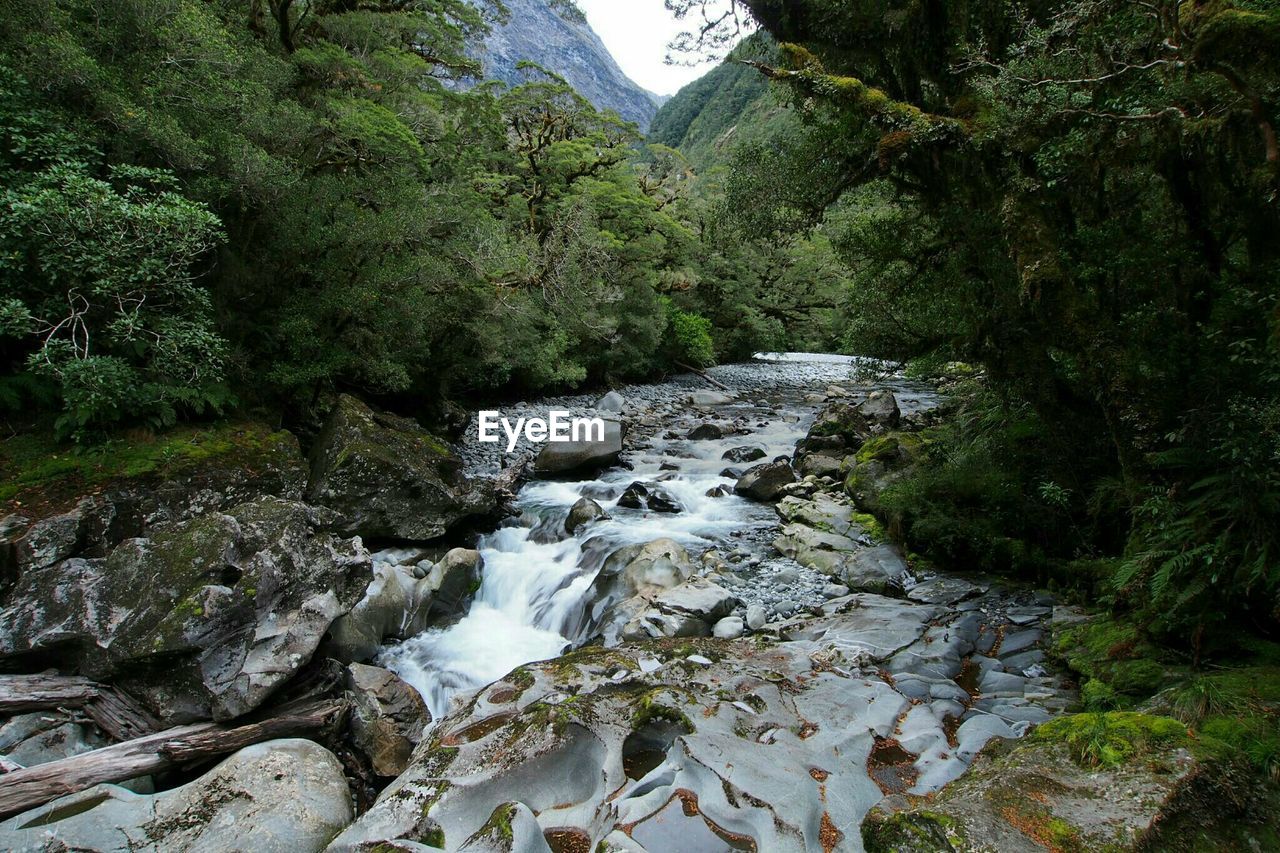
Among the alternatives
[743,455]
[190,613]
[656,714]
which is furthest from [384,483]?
[743,455]

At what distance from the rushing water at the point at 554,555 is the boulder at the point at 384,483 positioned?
90cm

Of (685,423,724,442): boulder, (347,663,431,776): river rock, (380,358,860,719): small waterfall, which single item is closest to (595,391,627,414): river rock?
(685,423,724,442): boulder

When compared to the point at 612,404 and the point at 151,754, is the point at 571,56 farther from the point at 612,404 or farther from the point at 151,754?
the point at 151,754

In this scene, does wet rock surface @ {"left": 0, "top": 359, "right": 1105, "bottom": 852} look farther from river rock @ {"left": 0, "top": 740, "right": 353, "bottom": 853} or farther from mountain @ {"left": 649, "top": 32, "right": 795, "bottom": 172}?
mountain @ {"left": 649, "top": 32, "right": 795, "bottom": 172}

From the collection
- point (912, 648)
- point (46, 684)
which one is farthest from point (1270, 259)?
point (46, 684)

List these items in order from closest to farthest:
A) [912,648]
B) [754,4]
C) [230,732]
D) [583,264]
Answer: [230,732], [912,648], [754,4], [583,264]

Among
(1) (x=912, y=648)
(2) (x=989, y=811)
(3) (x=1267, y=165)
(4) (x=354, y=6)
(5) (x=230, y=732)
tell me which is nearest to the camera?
(2) (x=989, y=811)

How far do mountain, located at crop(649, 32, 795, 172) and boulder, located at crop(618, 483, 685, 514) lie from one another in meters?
59.5

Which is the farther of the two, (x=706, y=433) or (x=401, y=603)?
(x=706, y=433)

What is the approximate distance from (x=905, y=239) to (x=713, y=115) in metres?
101

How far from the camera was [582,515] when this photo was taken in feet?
34.3

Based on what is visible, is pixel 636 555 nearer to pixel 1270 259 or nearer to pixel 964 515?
pixel 964 515

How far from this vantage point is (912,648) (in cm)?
601

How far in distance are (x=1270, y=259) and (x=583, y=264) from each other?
14.3 metres
